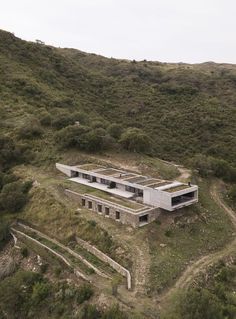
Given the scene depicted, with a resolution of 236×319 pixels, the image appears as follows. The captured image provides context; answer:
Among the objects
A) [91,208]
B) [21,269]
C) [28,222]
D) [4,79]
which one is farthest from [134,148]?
[4,79]

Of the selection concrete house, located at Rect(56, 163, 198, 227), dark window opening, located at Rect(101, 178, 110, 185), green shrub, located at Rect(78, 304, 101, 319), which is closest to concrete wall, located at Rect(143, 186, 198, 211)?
concrete house, located at Rect(56, 163, 198, 227)

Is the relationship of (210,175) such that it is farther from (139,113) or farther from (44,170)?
(139,113)

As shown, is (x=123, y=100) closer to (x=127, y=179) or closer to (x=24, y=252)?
(x=127, y=179)

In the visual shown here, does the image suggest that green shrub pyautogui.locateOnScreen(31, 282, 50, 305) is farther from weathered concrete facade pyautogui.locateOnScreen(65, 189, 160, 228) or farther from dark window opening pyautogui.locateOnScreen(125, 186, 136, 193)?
dark window opening pyautogui.locateOnScreen(125, 186, 136, 193)

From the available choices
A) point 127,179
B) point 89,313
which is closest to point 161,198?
point 127,179

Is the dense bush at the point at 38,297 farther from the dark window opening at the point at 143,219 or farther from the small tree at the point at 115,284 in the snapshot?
the dark window opening at the point at 143,219

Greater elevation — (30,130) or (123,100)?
(123,100)
